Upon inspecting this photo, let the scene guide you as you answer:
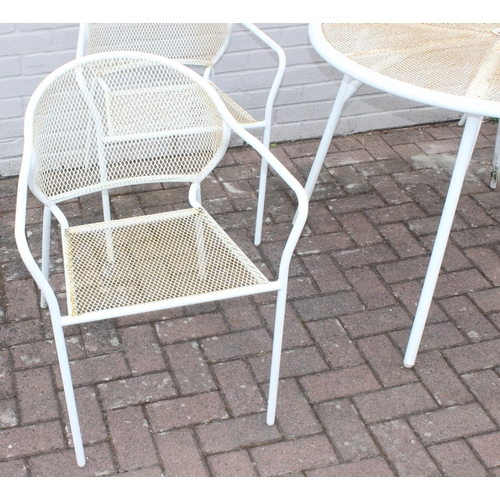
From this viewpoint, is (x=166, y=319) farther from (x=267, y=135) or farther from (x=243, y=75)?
(x=243, y=75)

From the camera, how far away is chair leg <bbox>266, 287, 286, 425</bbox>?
2.02 meters

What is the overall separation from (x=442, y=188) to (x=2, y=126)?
203cm

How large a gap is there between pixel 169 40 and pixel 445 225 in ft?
4.54

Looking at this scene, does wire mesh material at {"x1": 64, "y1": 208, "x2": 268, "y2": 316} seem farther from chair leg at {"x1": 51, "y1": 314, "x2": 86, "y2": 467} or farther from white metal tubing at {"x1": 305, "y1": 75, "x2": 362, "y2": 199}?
white metal tubing at {"x1": 305, "y1": 75, "x2": 362, "y2": 199}

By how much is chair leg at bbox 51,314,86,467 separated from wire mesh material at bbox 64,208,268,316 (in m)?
0.06

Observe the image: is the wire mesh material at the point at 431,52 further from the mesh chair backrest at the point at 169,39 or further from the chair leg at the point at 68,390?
the chair leg at the point at 68,390

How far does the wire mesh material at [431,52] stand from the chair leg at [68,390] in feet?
3.85

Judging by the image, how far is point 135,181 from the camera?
2.38 metres

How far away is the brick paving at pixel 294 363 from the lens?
85.0 inches

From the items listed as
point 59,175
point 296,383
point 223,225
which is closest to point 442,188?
point 223,225

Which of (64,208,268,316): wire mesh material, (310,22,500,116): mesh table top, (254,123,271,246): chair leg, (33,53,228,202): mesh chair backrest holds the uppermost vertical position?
(310,22,500,116): mesh table top

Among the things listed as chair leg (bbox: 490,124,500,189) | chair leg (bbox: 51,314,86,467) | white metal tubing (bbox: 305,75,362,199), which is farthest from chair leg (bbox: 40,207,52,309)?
chair leg (bbox: 490,124,500,189)

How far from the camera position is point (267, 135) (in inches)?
107

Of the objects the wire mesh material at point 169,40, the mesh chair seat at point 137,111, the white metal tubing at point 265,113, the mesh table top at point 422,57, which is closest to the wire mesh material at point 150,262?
the mesh chair seat at point 137,111
